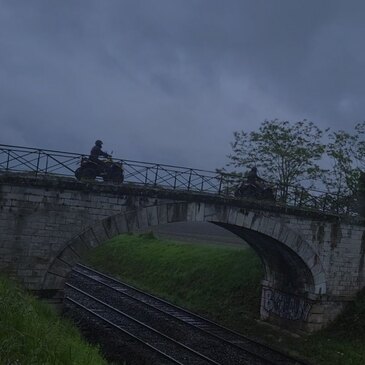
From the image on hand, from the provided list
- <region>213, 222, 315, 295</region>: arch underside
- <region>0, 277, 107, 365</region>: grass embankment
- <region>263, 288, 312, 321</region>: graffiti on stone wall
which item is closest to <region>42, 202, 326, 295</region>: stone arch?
<region>213, 222, 315, 295</region>: arch underside

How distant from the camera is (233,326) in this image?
23625mm

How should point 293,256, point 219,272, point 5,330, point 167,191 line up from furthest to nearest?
1. point 219,272
2. point 293,256
3. point 167,191
4. point 5,330

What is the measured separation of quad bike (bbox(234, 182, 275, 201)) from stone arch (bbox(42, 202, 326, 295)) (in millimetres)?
1117

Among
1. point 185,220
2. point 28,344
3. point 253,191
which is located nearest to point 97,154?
point 185,220

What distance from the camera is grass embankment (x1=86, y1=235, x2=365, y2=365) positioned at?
69.2ft

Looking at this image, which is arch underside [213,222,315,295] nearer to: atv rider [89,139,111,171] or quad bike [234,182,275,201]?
quad bike [234,182,275,201]

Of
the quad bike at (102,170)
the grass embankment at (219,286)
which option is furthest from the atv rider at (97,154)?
the grass embankment at (219,286)

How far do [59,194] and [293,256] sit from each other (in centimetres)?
1070

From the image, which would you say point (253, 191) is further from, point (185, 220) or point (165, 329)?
point (165, 329)

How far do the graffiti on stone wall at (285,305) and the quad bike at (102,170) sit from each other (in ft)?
34.1

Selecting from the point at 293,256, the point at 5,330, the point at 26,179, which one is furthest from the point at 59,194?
the point at 293,256

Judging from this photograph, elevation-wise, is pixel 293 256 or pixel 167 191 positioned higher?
pixel 167 191

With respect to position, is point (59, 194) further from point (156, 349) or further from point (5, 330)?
point (5, 330)

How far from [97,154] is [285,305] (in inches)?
459
